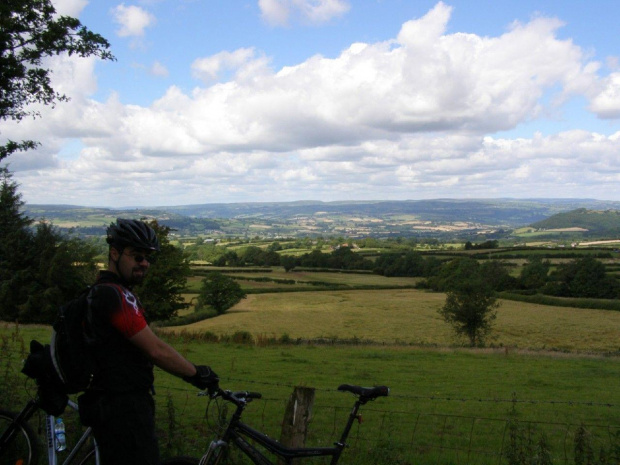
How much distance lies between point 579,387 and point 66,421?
67.8 ft

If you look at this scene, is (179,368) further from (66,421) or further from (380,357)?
(380,357)

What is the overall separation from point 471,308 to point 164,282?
25057 millimetres

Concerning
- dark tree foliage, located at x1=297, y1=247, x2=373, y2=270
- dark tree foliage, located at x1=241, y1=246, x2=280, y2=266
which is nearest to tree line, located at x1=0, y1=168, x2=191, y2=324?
dark tree foliage, located at x1=241, y1=246, x2=280, y2=266

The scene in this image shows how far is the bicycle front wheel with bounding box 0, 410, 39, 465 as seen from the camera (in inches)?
198

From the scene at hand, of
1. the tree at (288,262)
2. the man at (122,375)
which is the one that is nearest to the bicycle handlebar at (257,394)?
the man at (122,375)

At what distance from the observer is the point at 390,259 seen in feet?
331

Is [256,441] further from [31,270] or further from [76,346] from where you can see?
[31,270]

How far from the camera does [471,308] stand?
45.5 m

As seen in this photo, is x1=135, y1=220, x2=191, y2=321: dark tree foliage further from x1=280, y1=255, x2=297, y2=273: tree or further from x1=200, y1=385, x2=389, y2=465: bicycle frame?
x1=280, y1=255, x2=297, y2=273: tree

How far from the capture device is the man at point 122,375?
3.66 m

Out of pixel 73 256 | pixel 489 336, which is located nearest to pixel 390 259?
pixel 489 336

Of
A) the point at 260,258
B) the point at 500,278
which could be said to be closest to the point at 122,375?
the point at 500,278

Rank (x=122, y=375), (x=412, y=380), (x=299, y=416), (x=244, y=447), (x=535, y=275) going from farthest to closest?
(x=535, y=275)
(x=412, y=380)
(x=299, y=416)
(x=244, y=447)
(x=122, y=375)

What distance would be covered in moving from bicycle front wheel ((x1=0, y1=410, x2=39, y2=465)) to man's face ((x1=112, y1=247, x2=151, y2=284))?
2.20 meters
